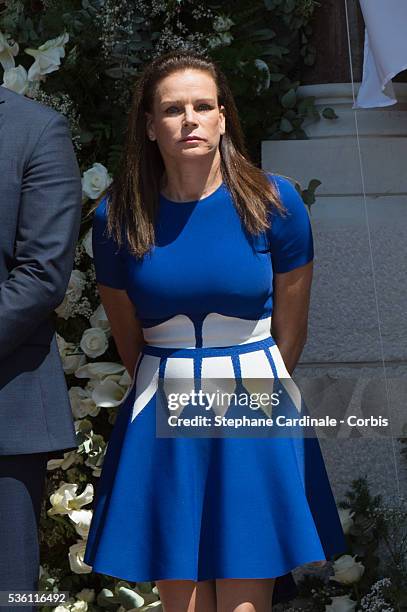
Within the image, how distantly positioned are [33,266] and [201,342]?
1.70 ft

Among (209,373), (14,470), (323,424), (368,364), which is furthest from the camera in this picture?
(368,364)

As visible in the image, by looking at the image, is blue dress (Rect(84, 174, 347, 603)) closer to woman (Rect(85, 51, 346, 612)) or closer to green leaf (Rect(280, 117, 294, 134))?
woman (Rect(85, 51, 346, 612))

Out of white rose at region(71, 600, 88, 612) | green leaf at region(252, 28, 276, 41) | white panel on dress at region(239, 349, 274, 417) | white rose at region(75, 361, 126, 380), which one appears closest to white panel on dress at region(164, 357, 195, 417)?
white panel on dress at region(239, 349, 274, 417)

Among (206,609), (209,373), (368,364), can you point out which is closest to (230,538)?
(206,609)

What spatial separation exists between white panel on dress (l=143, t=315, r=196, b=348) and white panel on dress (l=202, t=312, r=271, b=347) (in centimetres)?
4

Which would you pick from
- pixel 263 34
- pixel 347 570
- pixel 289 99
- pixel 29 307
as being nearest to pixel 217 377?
pixel 29 307

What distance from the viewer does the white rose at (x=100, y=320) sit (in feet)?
13.9

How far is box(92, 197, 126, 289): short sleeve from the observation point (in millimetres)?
3363

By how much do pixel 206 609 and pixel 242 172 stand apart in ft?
3.80

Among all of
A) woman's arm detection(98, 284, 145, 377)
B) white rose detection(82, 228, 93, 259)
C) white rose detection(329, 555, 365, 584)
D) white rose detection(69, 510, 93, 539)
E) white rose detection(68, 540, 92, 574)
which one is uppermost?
white rose detection(82, 228, 93, 259)

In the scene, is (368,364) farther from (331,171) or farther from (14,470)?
(14,470)

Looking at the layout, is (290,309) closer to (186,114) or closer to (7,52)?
(186,114)

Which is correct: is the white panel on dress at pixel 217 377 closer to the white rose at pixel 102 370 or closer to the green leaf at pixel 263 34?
the white rose at pixel 102 370

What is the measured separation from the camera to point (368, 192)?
183 inches
